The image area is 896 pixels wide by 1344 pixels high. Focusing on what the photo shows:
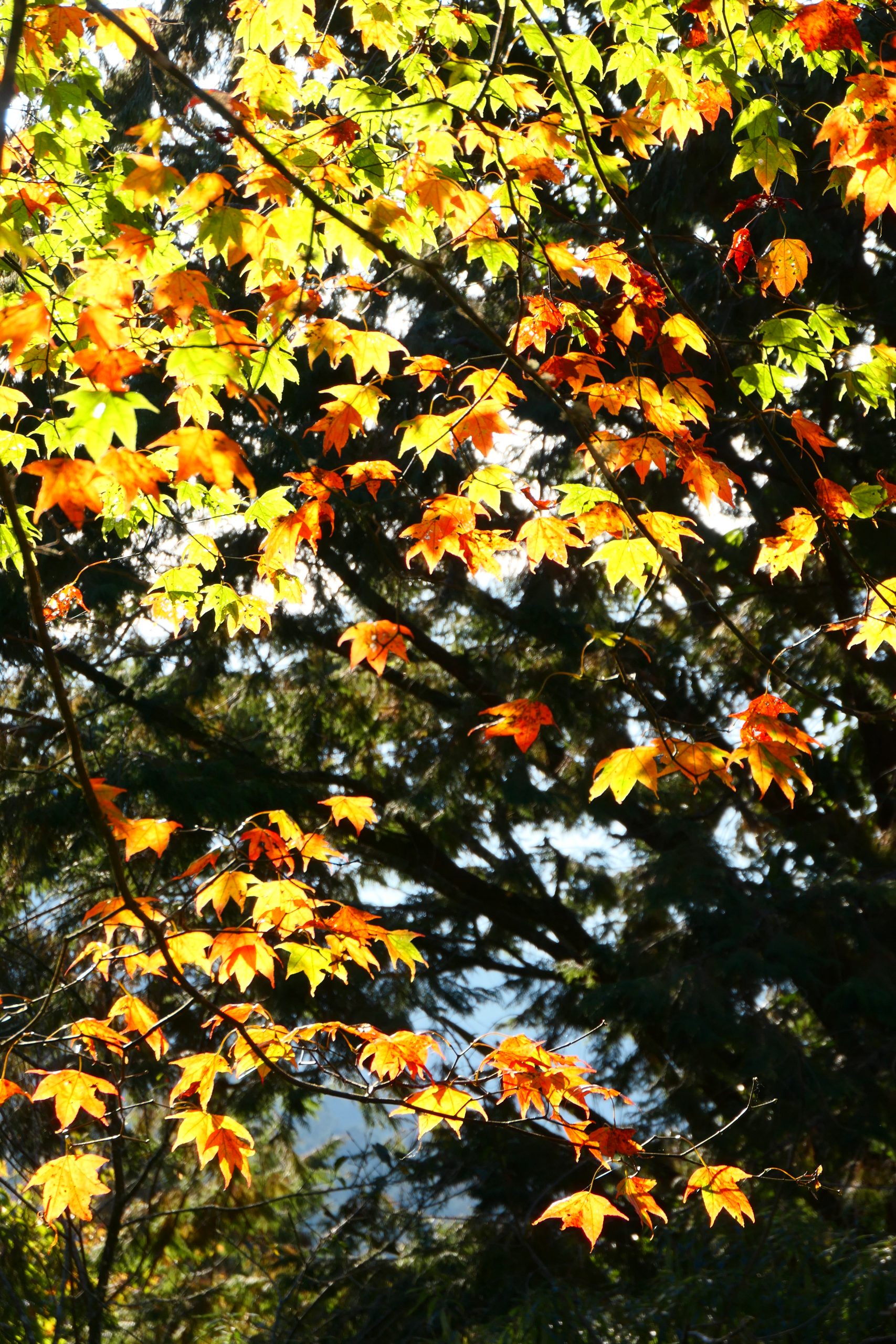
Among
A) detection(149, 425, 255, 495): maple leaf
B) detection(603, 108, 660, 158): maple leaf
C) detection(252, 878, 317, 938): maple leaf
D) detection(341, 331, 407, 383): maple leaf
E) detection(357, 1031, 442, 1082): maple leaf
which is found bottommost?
detection(357, 1031, 442, 1082): maple leaf

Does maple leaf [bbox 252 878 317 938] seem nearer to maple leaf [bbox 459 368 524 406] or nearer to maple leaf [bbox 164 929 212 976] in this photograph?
maple leaf [bbox 164 929 212 976]

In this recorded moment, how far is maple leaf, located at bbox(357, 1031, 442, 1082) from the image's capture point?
2.49 m

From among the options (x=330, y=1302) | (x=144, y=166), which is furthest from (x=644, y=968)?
(x=144, y=166)

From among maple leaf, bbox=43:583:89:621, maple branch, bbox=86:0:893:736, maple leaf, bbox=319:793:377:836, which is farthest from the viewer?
maple leaf, bbox=43:583:89:621

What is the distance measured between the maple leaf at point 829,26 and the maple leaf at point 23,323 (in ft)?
5.92

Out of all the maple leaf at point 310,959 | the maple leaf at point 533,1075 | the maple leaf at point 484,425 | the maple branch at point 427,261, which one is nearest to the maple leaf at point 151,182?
the maple branch at point 427,261

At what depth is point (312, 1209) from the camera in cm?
573

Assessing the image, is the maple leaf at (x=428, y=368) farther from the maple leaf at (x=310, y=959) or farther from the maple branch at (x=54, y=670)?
the maple leaf at (x=310, y=959)

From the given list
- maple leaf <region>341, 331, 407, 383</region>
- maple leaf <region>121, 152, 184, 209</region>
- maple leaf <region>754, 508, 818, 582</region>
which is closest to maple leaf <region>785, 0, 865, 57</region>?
maple leaf <region>754, 508, 818, 582</region>

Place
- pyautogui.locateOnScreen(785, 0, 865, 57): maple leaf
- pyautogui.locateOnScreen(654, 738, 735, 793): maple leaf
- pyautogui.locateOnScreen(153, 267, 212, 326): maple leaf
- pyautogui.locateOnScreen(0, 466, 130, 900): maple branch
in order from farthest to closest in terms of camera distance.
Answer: pyautogui.locateOnScreen(785, 0, 865, 57): maple leaf → pyautogui.locateOnScreen(654, 738, 735, 793): maple leaf → pyautogui.locateOnScreen(153, 267, 212, 326): maple leaf → pyautogui.locateOnScreen(0, 466, 130, 900): maple branch

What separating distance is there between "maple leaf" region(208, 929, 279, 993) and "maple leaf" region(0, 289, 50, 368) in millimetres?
1175

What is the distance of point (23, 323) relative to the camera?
1686 mm

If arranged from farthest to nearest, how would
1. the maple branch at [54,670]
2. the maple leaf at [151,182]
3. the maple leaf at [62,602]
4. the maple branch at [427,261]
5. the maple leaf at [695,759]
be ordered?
the maple leaf at [62,602], the maple leaf at [695,759], the maple leaf at [151,182], the maple branch at [427,261], the maple branch at [54,670]

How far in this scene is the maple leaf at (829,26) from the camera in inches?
96.3
